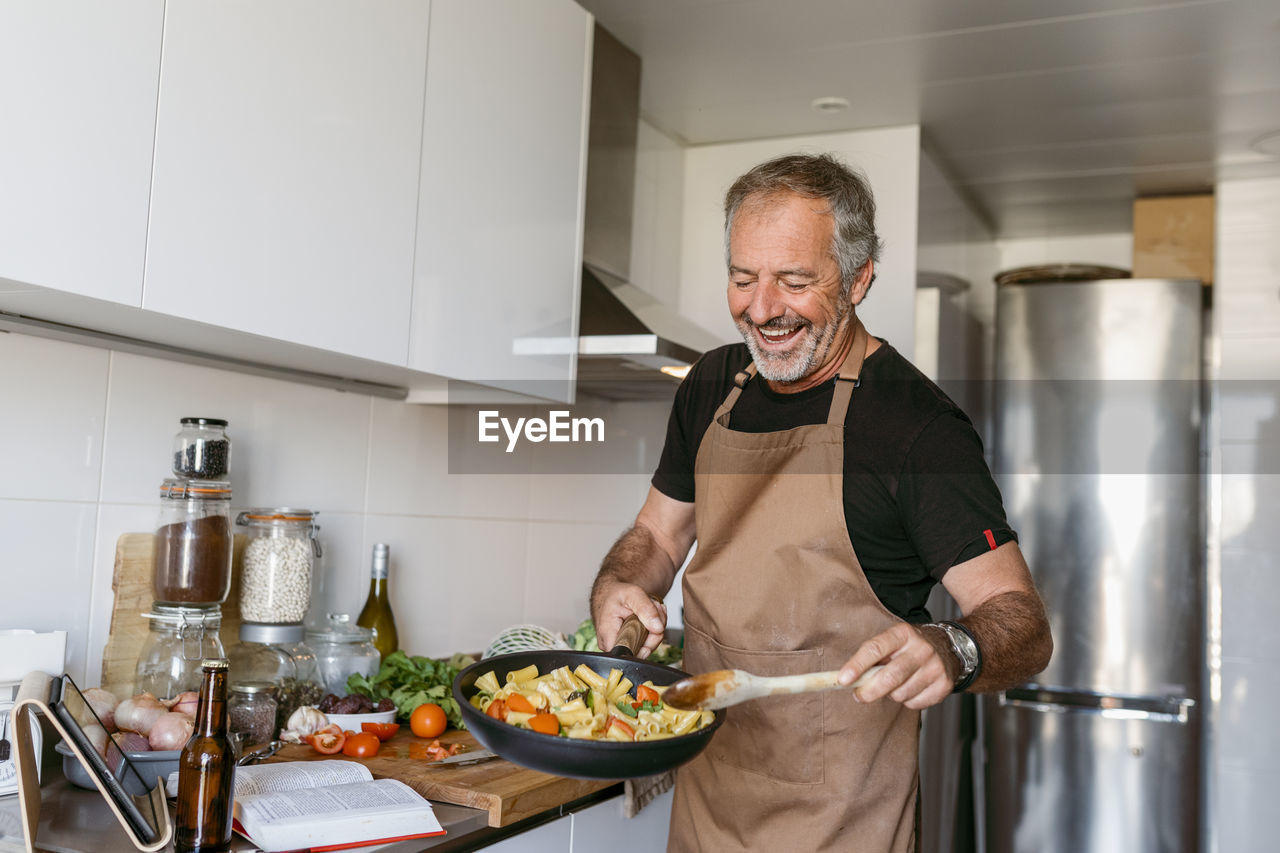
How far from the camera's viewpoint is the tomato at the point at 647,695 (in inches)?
52.2

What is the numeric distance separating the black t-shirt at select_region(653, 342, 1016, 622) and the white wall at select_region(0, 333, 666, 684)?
2.68ft

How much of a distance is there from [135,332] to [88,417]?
0.55 ft

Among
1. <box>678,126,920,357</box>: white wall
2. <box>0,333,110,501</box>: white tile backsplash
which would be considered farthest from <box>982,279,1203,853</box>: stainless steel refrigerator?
<box>0,333,110,501</box>: white tile backsplash

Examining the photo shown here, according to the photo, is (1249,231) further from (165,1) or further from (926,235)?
(165,1)

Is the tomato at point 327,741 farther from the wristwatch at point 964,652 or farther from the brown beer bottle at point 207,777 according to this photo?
the wristwatch at point 964,652

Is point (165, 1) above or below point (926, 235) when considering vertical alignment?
below

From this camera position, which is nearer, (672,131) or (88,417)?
(88,417)

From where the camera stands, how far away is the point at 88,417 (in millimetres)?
1618

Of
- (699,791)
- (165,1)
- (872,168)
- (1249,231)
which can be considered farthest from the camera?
(1249,231)

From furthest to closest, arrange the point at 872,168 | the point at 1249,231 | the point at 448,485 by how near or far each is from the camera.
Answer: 1. the point at 1249,231
2. the point at 872,168
3. the point at 448,485

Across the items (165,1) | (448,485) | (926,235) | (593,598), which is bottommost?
(593,598)

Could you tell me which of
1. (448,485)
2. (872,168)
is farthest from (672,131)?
(448,485)

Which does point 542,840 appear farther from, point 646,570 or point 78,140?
point 78,140

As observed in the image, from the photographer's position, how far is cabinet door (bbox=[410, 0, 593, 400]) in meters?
1.79
